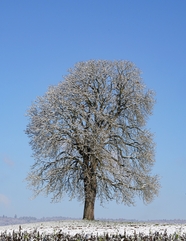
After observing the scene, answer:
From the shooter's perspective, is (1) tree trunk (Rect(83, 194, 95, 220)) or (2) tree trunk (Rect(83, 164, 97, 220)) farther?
(1) tree trunk (Rect(83, 194, 95, 220))

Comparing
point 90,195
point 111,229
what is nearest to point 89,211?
point 90,195

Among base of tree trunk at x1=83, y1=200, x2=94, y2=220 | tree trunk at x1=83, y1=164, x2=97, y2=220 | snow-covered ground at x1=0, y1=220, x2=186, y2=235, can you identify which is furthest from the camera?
base of tree trunk at x1=83, y1=200, x2=94, y2=220

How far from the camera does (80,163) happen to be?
81.1 feet

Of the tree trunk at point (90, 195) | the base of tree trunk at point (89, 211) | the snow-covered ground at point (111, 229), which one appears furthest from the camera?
the base of tree trunk at point (89, 211)

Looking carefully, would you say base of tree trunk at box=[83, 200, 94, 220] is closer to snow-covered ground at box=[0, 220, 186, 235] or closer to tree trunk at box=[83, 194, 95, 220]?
tree trunk at box=[83, 194, 95, 220]

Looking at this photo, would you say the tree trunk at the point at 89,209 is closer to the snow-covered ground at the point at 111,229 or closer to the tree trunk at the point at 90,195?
the tree trunk at the point at 90,195

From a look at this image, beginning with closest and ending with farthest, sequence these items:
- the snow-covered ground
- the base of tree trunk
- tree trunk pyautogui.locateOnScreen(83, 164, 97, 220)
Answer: the snow-covered ground < tree trunk pyautogui.locateOnScreen(83, 164, 97, 220) < the base of tree trunk

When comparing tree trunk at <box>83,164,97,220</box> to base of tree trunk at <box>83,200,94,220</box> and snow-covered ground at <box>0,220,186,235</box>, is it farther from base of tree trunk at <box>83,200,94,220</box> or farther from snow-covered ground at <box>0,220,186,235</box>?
snow-covered ground at <box>0,220,186,235</box>

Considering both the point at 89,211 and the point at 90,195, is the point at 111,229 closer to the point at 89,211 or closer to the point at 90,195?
the point at 90,195

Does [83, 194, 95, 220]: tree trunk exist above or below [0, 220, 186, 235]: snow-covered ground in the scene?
above

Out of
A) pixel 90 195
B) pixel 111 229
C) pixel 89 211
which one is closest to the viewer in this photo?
pixel 111 229

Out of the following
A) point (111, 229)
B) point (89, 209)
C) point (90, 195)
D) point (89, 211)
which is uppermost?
point (90, 195)

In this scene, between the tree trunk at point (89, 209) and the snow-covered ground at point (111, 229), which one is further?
the tree trunk at point (89, 209)

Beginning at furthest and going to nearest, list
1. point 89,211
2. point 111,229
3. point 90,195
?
point 89,211 < point 90,195 < point 111,229
